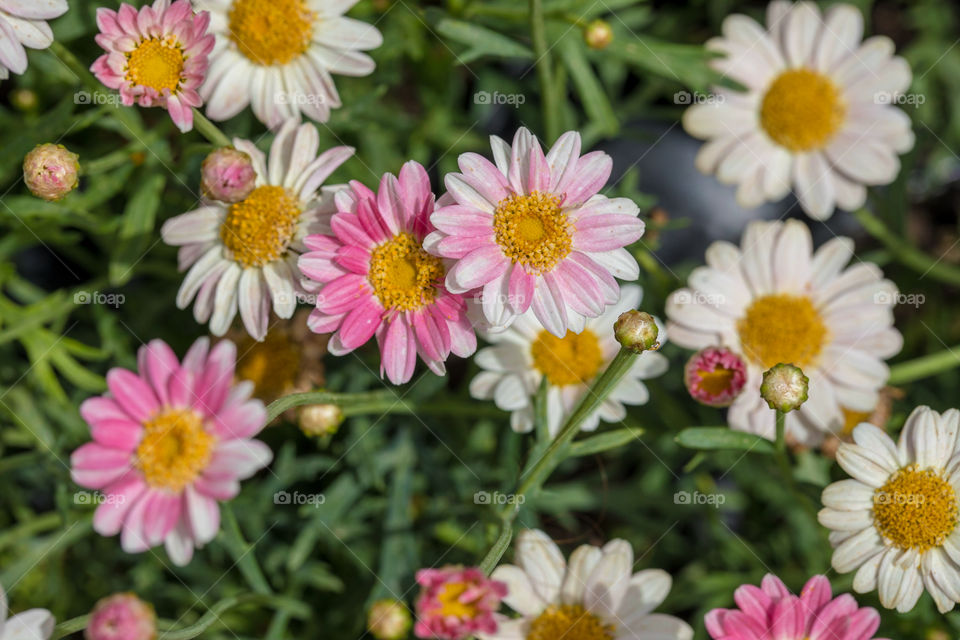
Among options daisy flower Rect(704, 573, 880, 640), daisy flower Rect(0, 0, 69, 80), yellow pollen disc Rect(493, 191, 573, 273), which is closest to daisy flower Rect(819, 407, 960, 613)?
daisy flower Rect(704, 573, 880, 640)

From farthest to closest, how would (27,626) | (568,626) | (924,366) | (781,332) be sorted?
(924,366)
(781,332)
(568,626)
(27,626)

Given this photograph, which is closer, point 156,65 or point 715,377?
point 156,65

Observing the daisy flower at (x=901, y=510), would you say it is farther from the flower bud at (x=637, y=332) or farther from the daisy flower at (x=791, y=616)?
the flower bud at (x=637, y=332)

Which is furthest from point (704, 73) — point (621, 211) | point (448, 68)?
point (621, 211)

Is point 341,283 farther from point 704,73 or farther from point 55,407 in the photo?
point 704,73

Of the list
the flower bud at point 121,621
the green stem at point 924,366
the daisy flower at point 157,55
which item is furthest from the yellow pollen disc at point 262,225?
the green stem at point 924,366

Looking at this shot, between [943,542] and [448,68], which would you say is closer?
[943,542]

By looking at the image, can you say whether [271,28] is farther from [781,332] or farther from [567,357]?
[781,332]

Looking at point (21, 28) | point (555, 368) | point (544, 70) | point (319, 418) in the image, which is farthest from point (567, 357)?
point (21, 28)
